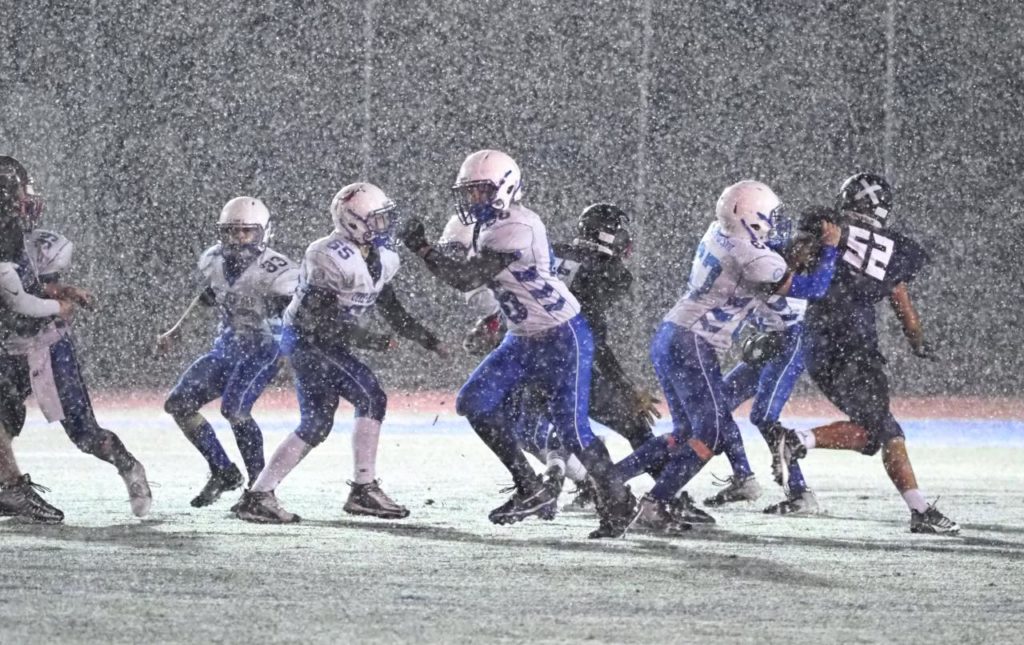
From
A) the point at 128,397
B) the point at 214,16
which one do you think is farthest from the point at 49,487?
the point at 214,16

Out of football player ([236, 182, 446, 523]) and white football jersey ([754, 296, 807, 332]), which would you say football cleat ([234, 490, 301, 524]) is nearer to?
football player ([236, 182, 446, 523])

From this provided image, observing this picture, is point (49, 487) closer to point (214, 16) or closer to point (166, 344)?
point (166, 344)

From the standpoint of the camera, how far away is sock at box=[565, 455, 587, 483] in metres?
8.78

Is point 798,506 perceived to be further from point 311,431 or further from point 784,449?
point 311,431

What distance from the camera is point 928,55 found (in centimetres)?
1623

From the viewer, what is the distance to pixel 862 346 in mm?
8094

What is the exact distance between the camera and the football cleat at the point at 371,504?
8.34m

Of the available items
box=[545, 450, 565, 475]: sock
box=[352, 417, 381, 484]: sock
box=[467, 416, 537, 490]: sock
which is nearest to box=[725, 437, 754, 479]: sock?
box=[545, 450, 565, 475]: sock

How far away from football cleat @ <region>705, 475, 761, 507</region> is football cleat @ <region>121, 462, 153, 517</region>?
2848 millimetres

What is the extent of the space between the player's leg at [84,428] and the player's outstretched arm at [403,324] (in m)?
1.40

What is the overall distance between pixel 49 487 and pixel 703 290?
396cm

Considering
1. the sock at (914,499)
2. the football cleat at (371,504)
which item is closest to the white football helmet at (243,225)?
the football cleat at (371,504)

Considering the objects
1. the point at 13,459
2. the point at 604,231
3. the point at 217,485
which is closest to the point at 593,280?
the point at 604,231

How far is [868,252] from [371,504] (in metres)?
2.62
